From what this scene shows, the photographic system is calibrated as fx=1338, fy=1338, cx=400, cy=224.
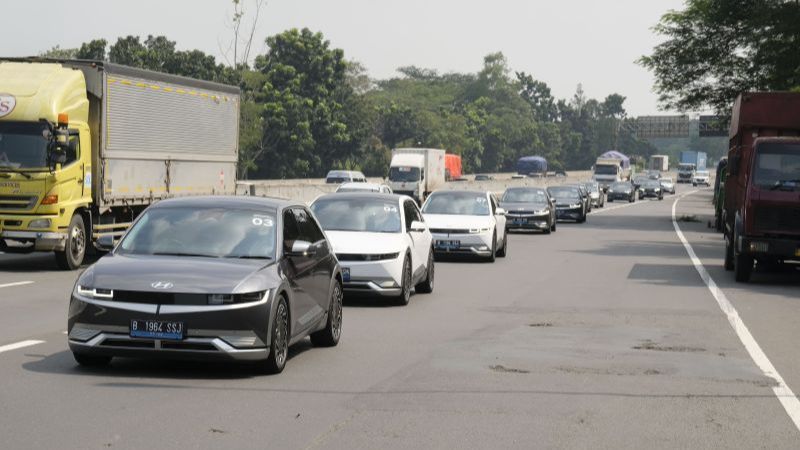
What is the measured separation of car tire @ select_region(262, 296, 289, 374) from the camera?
34.5ft

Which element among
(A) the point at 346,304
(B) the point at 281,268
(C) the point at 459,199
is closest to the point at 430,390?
(B) the point at 281,268

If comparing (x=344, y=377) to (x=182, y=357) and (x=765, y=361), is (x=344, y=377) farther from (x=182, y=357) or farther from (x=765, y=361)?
(x=765, y=361)

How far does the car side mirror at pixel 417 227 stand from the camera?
60.6ft

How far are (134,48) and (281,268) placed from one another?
83374 mm

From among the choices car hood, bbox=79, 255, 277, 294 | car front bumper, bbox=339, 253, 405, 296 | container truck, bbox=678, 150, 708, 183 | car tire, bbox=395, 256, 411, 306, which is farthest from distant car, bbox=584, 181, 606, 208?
container truck, bbox=678, 150, 708, 183

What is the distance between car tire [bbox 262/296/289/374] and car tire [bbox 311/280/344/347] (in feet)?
5.32

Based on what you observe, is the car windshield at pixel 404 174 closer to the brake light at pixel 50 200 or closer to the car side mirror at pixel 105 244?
the brake light at pixel 50 200

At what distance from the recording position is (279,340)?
10.7 metres

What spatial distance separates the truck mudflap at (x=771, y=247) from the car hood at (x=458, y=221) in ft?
19.6

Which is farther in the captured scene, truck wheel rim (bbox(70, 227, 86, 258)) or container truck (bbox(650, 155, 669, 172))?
container truck (bbox(650, 155, 669, 172))

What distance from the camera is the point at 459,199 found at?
28.2 meters

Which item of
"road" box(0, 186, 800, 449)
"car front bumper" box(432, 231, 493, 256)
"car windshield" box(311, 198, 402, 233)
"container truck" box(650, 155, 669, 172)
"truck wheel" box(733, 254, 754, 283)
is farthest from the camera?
"container truck" box(650, 155, 669, 172)

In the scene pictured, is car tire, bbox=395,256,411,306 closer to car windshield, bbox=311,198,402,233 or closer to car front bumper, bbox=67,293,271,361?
car windshield, bbox=311,198,402,233

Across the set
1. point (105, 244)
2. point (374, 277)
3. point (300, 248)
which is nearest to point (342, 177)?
point (374, 277)
